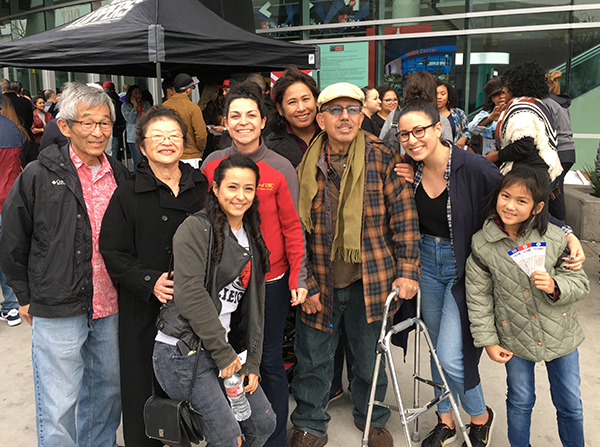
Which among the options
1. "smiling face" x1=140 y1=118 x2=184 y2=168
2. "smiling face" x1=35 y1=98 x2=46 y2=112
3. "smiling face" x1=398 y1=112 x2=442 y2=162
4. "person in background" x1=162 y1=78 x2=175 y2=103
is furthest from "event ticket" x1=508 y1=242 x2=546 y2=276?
"smiling face" x1=35 y1=98 x2=46 y2=112

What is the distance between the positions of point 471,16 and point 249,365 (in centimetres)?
981

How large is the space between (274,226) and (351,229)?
423 mm

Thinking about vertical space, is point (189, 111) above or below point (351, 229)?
above

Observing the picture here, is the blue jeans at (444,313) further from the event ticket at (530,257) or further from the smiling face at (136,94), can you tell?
the smiling face at (136,94)

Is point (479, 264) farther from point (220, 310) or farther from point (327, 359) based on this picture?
point (220, 310)

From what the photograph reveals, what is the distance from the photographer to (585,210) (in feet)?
21.9

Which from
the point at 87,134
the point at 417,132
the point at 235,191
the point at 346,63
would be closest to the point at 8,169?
the point at 87,134

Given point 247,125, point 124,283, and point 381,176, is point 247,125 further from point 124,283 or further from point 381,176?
point 124,283

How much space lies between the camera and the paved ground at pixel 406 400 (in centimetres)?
313

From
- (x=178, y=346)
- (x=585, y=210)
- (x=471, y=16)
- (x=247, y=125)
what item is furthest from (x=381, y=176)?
(x=471, y=16)

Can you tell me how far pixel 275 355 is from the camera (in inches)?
108

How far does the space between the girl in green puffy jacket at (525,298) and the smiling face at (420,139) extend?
1.34 ft

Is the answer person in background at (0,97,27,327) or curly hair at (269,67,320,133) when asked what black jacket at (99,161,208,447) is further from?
person in background at (0,97,27,327)

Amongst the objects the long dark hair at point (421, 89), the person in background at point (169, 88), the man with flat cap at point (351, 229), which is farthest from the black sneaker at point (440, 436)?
the person in background at point (169, 88)
